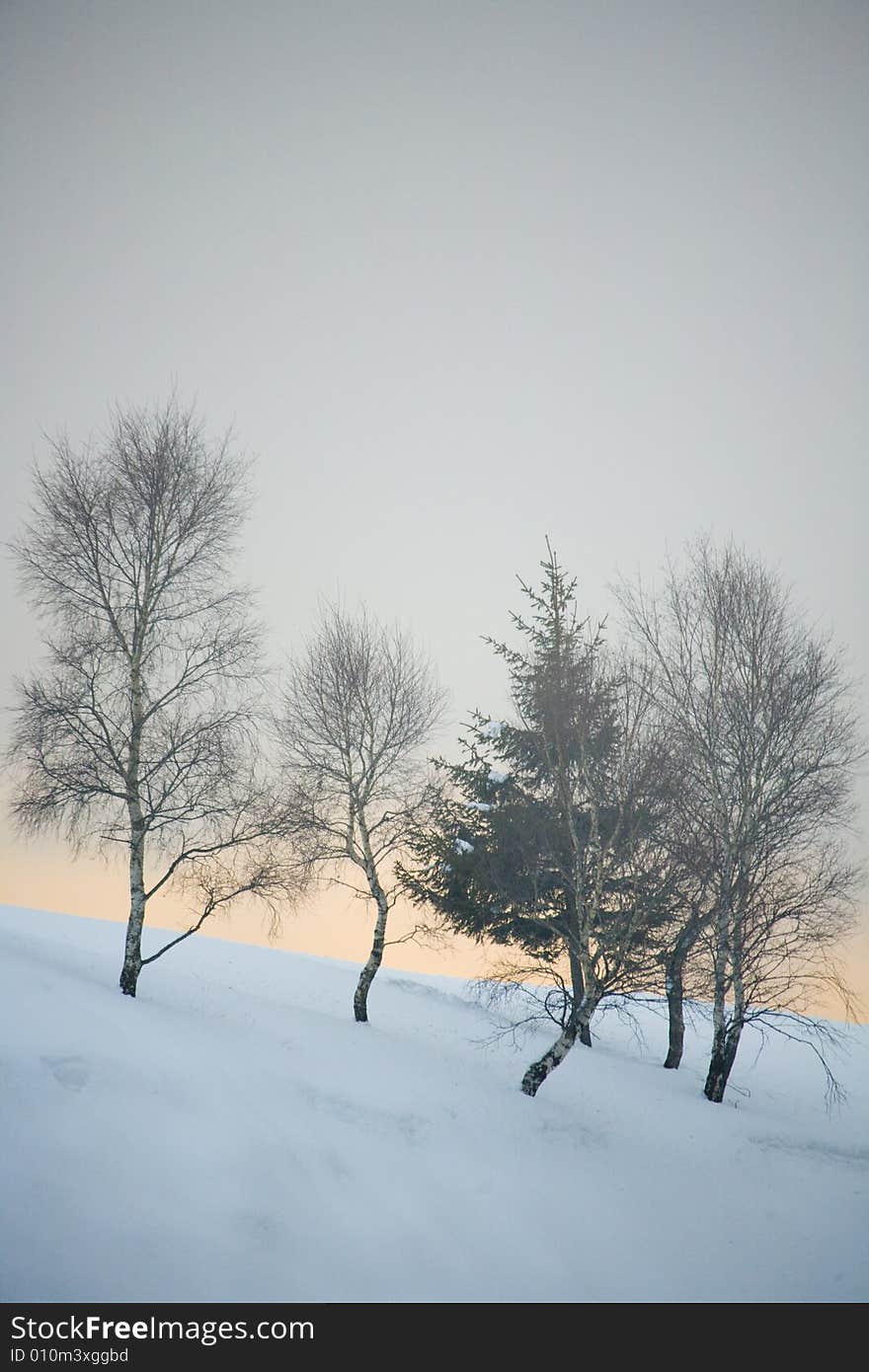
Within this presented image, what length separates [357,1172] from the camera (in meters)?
8.20

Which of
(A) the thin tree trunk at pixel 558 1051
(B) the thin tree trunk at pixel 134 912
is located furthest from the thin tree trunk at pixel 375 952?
(B) the thin tree trunk at pixel 134 912

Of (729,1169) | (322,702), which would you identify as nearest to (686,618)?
(322,702)

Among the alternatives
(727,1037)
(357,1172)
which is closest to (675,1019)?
(727,1037)

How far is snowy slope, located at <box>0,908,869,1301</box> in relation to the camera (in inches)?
255

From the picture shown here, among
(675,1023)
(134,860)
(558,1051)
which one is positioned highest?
(134,860)

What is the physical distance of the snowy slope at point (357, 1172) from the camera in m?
Result: 6.48

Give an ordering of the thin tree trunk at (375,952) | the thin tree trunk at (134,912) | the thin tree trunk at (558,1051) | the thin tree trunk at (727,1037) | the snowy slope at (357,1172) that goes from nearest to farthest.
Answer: the snowy slope at (357,1172), the thin tree trunk at (558,1051), the thin tree trunk at (134,912), the thin tree trunk at (727,1037), the thin tree trunk at (375,952)

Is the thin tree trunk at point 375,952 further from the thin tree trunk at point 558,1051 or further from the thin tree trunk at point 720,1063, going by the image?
the thin tree trunk at point 720,1063

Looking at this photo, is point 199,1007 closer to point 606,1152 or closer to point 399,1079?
point 399,1079

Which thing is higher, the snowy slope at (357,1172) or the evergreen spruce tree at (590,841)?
the evergreen spruce tree at (590,841)

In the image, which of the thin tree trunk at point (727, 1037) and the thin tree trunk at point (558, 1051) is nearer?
the thin tree trunk at point (558, 1051)

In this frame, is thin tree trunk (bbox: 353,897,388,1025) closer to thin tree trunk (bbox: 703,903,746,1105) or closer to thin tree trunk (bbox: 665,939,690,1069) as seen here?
thin tree trunk (bbox: 665,939,690,1069)

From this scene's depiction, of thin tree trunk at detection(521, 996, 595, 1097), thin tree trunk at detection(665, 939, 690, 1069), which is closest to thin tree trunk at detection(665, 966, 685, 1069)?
thin tree trunk at detection(665, 939, 690, 1069)

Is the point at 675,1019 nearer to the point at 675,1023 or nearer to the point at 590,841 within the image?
the point at 675,1023
